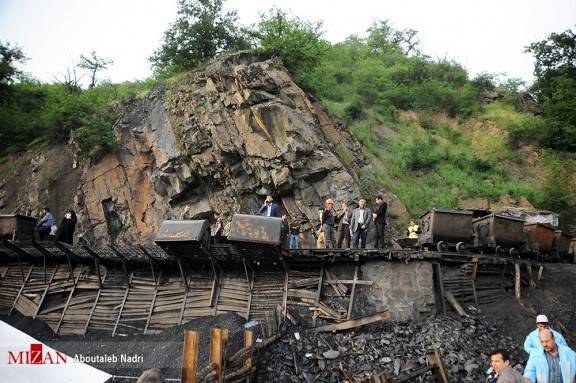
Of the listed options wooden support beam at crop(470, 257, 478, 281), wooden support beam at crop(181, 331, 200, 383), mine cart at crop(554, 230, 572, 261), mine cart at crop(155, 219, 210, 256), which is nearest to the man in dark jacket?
mine cart at crop(155, 219, 210, 256)

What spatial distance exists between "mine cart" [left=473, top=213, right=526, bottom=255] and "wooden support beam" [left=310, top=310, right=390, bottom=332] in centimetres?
440

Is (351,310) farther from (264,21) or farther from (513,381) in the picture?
Answer: (264,21)

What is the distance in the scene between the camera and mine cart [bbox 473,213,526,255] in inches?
605

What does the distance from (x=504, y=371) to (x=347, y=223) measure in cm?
1009

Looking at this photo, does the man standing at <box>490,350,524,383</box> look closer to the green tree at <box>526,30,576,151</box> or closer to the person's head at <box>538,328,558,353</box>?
the person's head at <box>538,328,558,353</box>

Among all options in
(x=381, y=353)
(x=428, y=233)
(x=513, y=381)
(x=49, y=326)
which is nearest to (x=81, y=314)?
(x=49, y=326)

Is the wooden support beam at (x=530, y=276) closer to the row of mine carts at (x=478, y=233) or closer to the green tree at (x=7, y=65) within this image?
the row of mine carts at (x=478, y=233)

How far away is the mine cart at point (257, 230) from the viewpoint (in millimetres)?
13188

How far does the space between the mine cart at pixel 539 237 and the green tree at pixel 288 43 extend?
43.3 feet

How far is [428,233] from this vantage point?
15.0 m

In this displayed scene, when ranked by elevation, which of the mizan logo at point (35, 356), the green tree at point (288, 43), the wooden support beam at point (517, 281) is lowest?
the wooden support beam at point (517, 281)

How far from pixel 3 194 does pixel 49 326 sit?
11505mm

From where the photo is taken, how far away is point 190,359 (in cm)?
773

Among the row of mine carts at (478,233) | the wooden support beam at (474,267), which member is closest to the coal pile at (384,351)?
the wooden support beam at (474,267)
